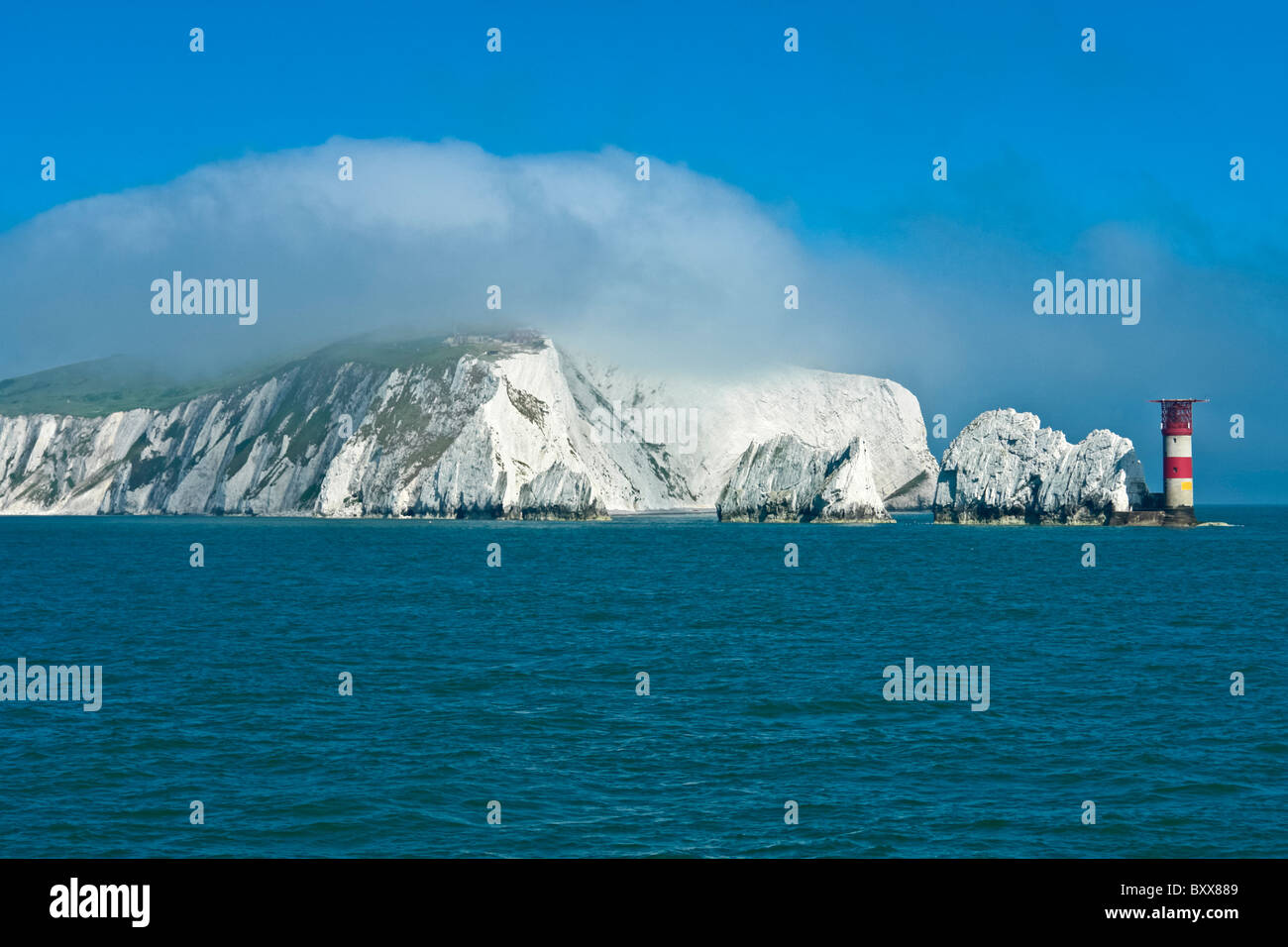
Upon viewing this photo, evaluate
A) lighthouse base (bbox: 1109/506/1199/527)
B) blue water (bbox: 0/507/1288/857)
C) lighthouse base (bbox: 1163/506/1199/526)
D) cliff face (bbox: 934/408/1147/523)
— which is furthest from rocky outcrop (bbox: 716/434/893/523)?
blue water (bbox: 0/507/1288/857)

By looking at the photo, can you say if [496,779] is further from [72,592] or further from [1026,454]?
[1026,454]

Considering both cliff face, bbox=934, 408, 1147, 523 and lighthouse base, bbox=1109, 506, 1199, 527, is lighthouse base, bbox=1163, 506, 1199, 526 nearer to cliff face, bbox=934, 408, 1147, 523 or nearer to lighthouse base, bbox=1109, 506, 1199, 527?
lighthouse base, bbox=1109, 506, 1199, 527

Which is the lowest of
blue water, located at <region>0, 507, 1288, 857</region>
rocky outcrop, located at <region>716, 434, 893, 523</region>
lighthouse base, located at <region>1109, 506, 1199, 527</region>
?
blue water, located at <region>0, 507, 1288, 857</region>

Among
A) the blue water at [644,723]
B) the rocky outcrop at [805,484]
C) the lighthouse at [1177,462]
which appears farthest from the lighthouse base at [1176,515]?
the blue water at [644,723]

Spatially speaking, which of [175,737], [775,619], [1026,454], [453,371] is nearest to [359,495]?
[453,371]

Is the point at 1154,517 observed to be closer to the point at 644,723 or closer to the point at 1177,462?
the point at 1177,462

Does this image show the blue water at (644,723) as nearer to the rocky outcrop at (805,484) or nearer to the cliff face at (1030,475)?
the cliff face at (1030,475)

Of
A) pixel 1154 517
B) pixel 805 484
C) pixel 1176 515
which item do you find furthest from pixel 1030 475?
pixel 805 484
